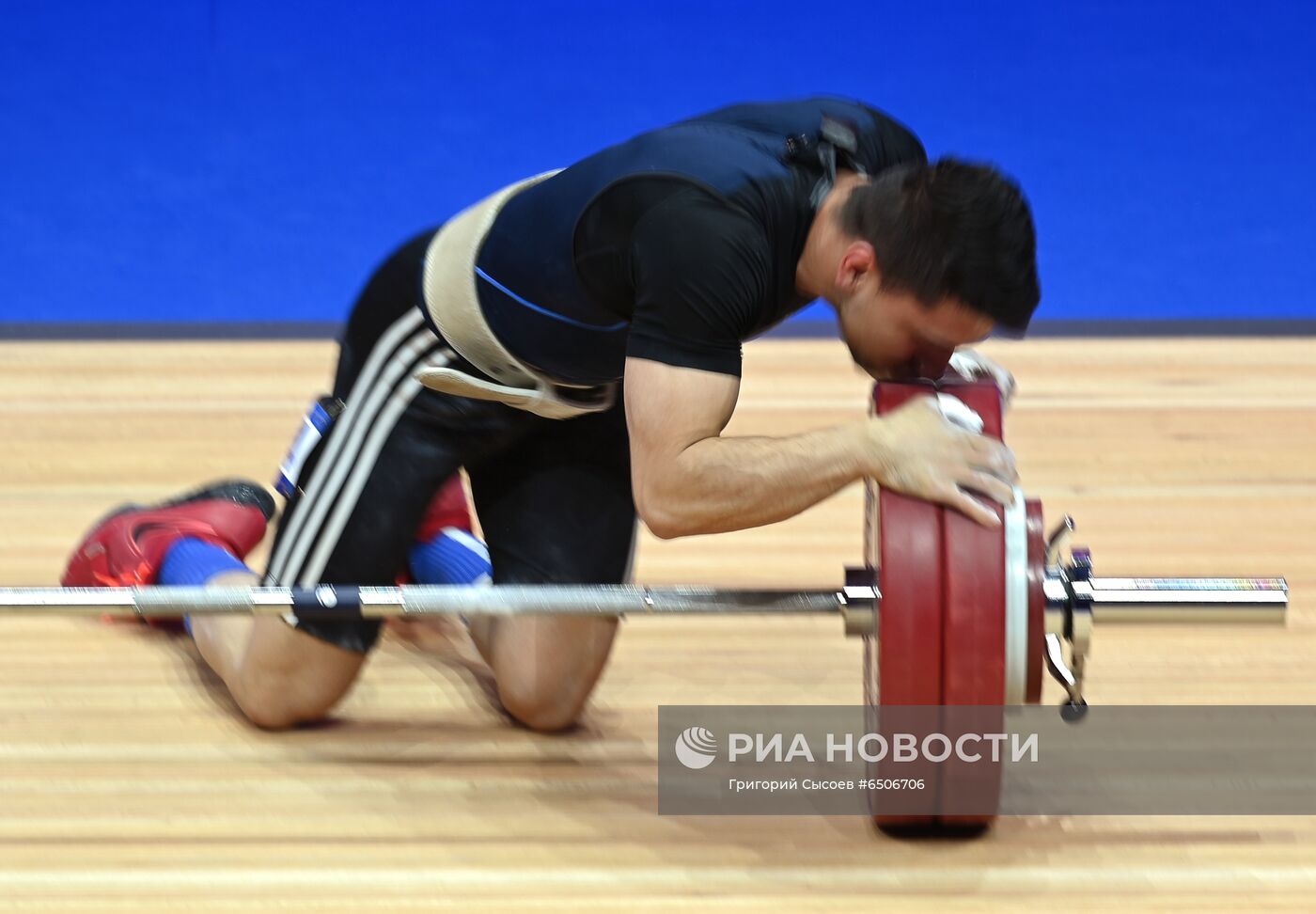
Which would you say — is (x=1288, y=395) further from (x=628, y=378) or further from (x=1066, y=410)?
(x=628, y=378)

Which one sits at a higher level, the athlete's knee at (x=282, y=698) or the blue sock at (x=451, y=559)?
the blue sock at (x=451, y=559)

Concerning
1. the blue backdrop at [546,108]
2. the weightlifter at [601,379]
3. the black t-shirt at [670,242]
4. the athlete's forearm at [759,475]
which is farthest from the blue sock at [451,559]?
the blue backdrop at [546,108]

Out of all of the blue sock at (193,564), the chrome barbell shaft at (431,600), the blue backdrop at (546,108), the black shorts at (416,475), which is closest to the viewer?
the chrome barbell shaft at (431,600)

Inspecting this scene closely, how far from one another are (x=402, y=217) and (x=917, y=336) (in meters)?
2.95

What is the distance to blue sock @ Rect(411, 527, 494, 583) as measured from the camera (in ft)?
6.35

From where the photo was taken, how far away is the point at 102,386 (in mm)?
3217

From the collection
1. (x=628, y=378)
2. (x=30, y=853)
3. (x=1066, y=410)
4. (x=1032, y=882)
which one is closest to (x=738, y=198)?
(x=628, y=378)

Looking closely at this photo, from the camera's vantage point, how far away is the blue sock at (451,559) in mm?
1935

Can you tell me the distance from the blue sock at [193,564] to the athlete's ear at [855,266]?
91cm

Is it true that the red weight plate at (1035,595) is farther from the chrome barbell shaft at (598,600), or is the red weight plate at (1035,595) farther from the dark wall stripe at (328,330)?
the dark wall stripe at (328,330)

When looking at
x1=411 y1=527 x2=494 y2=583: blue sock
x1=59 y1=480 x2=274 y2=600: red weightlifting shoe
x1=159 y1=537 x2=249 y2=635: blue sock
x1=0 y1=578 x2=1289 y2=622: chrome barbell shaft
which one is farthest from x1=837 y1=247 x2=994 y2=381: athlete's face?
x1=59 y1=480 x2=274 y2=600: red weightlifting shoe

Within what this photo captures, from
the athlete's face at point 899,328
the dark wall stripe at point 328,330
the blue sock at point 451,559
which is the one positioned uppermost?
the athlete's face at point 899,328

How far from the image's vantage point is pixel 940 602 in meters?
1.33

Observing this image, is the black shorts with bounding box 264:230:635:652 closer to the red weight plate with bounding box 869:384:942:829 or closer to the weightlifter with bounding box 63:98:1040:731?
the weightlifter with bounding box 63:98:1040:731
